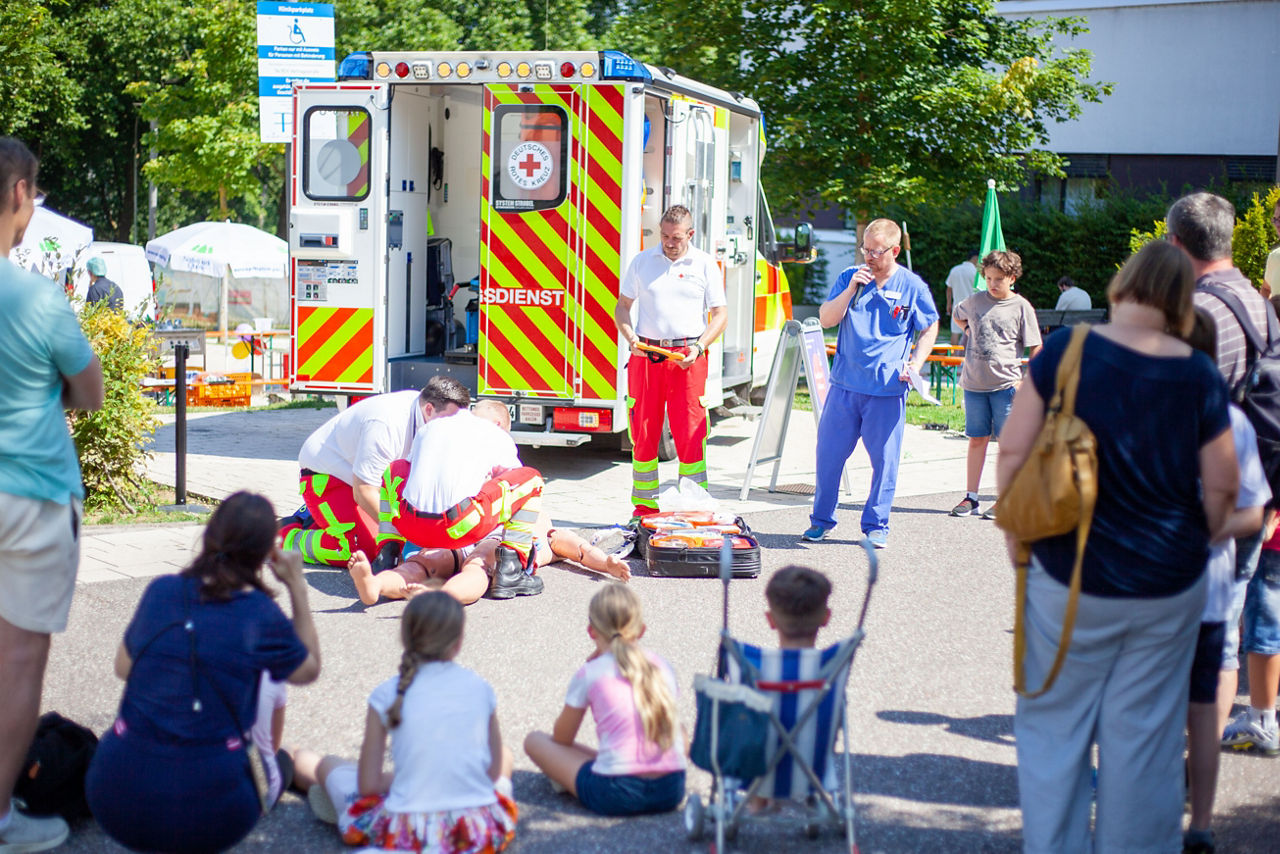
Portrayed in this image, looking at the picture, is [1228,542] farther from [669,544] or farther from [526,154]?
[526,154]

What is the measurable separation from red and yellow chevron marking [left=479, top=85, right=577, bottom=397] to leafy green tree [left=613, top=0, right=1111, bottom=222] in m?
9.11

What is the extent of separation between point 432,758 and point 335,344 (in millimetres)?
6795

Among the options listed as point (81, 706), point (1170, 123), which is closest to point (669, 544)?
point (81, 706)

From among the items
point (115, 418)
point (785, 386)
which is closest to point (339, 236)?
point (115, 418)

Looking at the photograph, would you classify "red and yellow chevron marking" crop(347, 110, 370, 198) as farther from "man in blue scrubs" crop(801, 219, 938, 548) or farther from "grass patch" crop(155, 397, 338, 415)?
"grass patch" crop(155, 397, 338, 415)

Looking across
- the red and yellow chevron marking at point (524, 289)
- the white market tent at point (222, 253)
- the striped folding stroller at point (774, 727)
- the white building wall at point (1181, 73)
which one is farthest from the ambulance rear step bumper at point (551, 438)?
the white building wall at point (1181, 73)

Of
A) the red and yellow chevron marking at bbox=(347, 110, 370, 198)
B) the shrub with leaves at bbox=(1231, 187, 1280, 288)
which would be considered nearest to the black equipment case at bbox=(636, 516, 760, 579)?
the red and yellow chevron marking at bbox=(347, 110, 370, 198)

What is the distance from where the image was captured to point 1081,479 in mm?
3312

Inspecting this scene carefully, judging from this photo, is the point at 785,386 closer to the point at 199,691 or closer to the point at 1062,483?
the point at 1062,483

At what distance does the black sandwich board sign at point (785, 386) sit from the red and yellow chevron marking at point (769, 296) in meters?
2.92

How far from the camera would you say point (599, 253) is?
9.56 metres

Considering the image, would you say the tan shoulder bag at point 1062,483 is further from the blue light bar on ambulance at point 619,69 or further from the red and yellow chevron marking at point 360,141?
the red and yellow chevron marking at point 360,141

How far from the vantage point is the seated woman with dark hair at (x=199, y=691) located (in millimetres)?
3451

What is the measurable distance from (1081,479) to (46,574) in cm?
278
